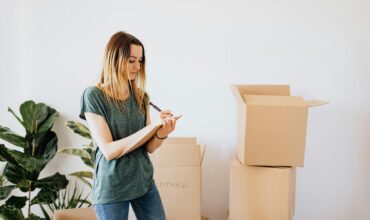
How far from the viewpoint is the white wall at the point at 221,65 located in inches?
95.7

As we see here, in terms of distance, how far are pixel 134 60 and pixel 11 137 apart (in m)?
1.22

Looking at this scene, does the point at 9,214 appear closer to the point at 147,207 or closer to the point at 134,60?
the point at 147,207

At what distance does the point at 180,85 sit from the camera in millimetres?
2555

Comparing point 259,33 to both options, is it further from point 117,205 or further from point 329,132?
point 117,205

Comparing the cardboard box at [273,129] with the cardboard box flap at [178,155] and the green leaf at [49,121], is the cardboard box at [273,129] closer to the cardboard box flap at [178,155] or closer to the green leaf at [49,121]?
the cardboard box flap at [178,155]

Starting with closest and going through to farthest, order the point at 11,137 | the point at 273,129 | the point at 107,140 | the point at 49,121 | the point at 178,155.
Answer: the point at 107,140 < the point at 273,129 < the point at 178,155 < the point at 11,137 < the point at 49,121

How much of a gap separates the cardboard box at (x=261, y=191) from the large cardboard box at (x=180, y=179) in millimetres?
192

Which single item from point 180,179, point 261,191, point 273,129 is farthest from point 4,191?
point 273,129

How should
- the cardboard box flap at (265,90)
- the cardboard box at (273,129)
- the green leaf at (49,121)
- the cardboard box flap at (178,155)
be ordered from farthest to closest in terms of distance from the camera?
the green leaf at (49,121) < the cardboard box flap at (265,90) < the cardboard box flap at (178,155) < the cardboard box at (273,129)

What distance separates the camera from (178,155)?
214 centimetres

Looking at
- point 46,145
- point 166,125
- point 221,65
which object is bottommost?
point 46,145

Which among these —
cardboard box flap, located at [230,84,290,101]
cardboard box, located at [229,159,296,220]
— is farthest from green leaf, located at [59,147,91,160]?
cardboard box flap, located at [230,84,290,101]

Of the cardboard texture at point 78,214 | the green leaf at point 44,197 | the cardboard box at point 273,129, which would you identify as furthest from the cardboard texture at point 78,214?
the cardboard box at point 273,129

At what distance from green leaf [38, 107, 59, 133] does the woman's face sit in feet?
3.80
